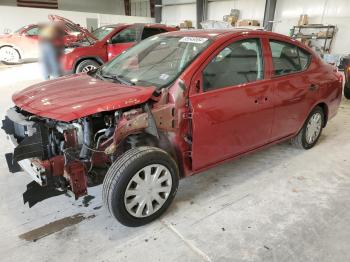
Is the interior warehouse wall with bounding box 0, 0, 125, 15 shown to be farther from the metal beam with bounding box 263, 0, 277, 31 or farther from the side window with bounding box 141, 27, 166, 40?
the side window with bounding box 141, 27, 166, 40

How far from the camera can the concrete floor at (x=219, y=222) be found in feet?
6.23

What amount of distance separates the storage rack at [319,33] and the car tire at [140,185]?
1038cm

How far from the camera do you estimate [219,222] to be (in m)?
2.19

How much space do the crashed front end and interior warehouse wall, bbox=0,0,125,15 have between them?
1849cm

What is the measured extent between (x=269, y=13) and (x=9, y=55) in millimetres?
10106

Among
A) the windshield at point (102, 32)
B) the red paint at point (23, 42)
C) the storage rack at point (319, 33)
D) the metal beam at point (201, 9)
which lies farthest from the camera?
the metal beam at point (201, 9)

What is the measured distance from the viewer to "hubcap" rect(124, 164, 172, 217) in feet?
6.57

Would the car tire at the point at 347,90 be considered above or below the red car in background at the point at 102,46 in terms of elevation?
below

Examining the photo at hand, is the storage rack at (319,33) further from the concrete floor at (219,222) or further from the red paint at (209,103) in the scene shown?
the concrete floor at (219,222)

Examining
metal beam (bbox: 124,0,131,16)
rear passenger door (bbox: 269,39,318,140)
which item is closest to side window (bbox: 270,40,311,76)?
rear passenger door (bbox: 269,39,318,140)

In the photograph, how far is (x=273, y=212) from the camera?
7.63ft

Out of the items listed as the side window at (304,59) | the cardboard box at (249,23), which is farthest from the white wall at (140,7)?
the side window at (304,59)

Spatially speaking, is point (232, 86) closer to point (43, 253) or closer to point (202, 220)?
point (202, 220)

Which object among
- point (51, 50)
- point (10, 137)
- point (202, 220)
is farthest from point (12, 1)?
point (202, 220)
